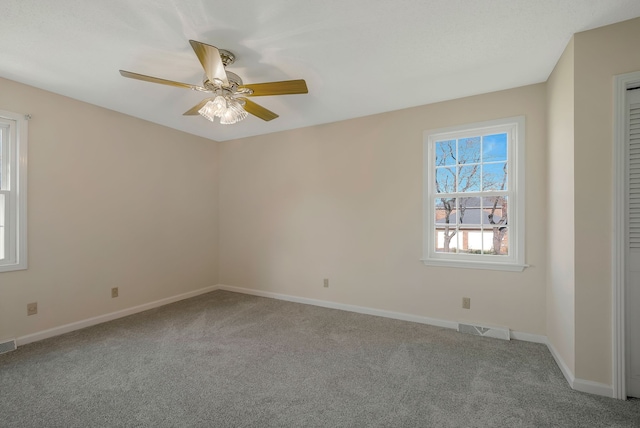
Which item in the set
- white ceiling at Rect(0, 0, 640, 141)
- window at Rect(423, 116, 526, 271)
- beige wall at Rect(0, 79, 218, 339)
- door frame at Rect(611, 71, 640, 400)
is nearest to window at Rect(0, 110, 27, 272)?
beige wall at Rect(0, 79, 218, 339)

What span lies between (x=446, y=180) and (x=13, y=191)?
4365mm

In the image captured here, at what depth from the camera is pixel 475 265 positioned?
2.99 metres

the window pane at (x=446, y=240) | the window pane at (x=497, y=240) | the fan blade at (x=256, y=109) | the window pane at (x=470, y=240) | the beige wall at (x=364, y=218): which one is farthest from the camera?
the window pane at (x=446, y=240)

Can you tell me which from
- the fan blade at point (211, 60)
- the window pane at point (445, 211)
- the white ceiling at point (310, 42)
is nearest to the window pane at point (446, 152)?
the window pane at point (445, 211)

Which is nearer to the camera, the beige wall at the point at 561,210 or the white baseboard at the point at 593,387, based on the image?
the white baseboard at the point at 593,387

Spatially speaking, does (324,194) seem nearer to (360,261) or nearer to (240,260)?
(360,261)

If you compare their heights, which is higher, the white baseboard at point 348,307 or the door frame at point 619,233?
the door frame at point 619,233

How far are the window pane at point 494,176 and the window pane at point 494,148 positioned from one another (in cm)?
7

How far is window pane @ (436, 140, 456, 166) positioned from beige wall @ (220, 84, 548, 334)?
221 mm

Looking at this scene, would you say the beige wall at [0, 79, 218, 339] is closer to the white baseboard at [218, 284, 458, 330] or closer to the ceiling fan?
the white baseboard at [218, 284, 458, 330]

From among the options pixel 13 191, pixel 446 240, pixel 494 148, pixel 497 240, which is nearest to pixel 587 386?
pixel 497 240

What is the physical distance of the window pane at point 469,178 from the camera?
3.12m

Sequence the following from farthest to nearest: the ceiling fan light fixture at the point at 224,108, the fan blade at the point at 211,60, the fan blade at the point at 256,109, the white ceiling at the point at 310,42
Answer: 1. the fan blade at the point at 256,109
2. the ceiling fan light fixture at the point at 224,108
3. the white ceiling at the point at 310,42
4. the fan blade at the point at 211,60

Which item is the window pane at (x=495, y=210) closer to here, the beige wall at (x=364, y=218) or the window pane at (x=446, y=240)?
the beige wall at (x=364, y=218)
